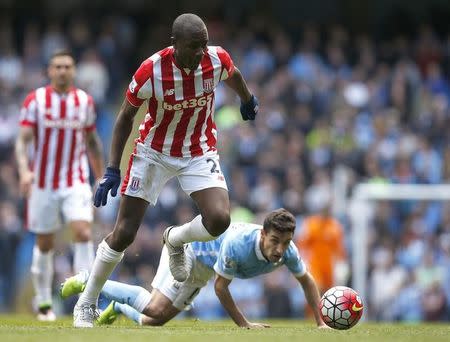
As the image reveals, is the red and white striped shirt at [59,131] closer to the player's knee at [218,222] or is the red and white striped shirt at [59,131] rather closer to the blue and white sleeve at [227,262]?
the blue and white sleeve at [227,262]

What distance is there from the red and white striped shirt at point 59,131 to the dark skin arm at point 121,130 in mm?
3178

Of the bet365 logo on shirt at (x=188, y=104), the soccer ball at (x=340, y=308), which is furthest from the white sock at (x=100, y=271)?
the soccer ball at (x=340, y=308)

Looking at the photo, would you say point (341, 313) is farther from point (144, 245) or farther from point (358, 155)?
point (358, 155)

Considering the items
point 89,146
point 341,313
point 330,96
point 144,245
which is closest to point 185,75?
point 341,313

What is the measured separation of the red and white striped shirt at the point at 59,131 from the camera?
12.2 meters

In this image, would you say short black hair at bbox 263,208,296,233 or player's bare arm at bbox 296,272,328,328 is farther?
player's bare arm at bbox 296,272,328,328

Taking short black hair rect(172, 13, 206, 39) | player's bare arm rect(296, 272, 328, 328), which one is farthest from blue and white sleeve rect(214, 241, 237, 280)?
short black hair rect(172, 13, 206, 39)

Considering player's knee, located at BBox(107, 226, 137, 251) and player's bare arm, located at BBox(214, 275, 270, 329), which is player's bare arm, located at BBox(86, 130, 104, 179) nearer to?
player's bare arm, located at BBox(214, 275, 270, 329)

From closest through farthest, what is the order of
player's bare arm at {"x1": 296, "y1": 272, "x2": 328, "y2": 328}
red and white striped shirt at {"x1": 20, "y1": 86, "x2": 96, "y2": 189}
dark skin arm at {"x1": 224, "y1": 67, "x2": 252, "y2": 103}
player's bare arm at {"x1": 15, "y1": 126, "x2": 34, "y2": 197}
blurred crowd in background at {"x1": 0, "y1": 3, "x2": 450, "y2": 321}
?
dark skin arm at {"x1": 224, "y1": 67, "x2": 252, "y2": 103}
player's bare arm at {"x1": 296, "y1": 272, "x2": 328, "y2": 328}
player's bare arm at {"x1": 15, "y1": 126, "x2": 34, "y2": 197}
red and white striped shirt at {"x1": 20, "y1": 86, "x2": 96, "y2": 189}
blurred crowd in background at {"x1": 0, "y1": 3, "x2": 450, "y2": 321}

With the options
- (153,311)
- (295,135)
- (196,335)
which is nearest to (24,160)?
(153,311)

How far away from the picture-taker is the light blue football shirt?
9.84m

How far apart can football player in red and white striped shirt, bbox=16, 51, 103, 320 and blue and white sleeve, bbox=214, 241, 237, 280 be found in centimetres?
253

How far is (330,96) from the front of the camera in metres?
20.6

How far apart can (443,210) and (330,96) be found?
4344 mm
